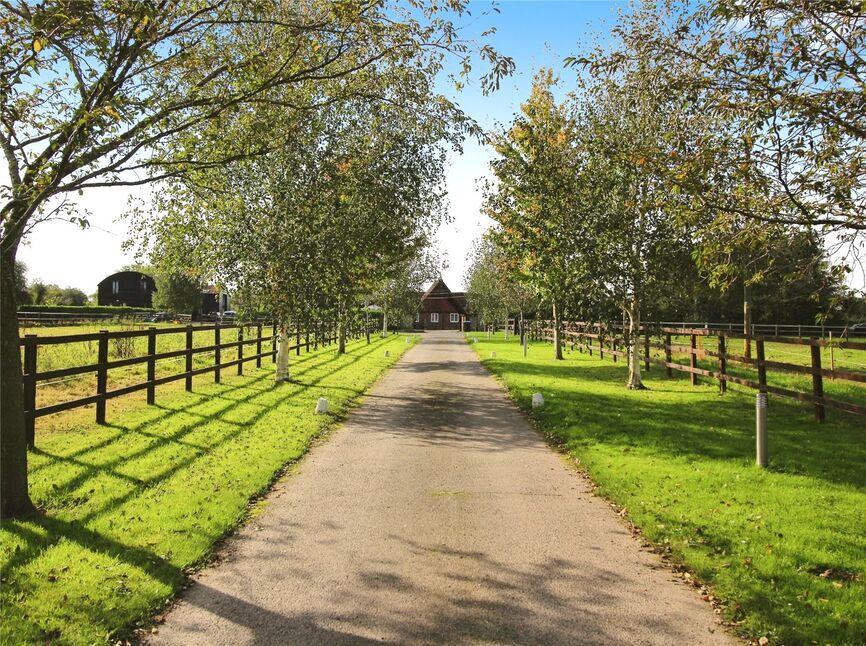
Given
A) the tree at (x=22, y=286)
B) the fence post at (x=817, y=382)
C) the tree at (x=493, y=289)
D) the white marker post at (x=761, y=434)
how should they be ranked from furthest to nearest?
1. the tree at (x=22, y=286)
2. the tree at (x=493, y=289)
3. the fence post at (x=817, y=382)
4. the white marker post at (x=761, y=434)

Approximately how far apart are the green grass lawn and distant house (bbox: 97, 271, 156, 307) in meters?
88.9

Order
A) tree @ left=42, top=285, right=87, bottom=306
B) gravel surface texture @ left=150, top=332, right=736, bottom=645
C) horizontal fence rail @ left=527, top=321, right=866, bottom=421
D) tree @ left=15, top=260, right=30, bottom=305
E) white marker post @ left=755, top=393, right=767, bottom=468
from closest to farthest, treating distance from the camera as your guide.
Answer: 1. gravel surface texture @ left=150, top=332, right=736, bottom=645
2. white marker post @ left=755, top=393, right=767, bottom=468
3. horizontal fence rail @ left=527, top=321, right=866, bottom=421
4. tree @ left=15, top=260, right=30, bottom=305
5. tree @ left=42, top=285, right=87, bottom=306

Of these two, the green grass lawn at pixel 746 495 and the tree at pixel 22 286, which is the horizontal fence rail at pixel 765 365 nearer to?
the green grass lawn at pixel 746 495

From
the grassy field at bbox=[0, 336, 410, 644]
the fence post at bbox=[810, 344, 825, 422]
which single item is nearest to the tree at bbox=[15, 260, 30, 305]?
the grassy field at bbox=[0, 336, 410, 644]

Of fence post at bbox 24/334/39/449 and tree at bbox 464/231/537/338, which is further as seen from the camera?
tree at bbox 464/231/537/338

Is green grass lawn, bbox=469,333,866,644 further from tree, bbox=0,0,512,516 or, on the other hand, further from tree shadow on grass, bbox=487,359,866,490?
tree, bbox=0,0,512,516

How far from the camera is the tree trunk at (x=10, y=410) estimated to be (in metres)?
5.77

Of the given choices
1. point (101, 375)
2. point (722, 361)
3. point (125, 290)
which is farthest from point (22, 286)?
point (722, 361)

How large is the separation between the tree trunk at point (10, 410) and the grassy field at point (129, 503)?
0.28 m

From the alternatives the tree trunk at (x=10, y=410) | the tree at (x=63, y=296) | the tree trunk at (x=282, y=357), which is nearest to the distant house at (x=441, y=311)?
the tree at (x=63, y=296)

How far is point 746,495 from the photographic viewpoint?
6809 millimetres

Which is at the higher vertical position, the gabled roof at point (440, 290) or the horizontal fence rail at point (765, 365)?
the gabled roof at point (440, 290)

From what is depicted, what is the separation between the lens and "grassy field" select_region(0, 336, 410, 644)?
409cm

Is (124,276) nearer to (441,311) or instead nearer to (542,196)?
(441,311)
